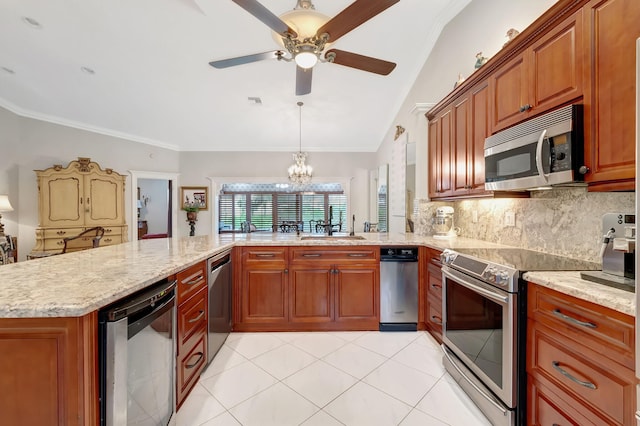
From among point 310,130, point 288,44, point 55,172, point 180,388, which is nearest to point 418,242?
point 288,44

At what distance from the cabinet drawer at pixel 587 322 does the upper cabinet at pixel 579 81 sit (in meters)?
0.55

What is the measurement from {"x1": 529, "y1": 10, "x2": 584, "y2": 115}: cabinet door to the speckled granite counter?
0.88m

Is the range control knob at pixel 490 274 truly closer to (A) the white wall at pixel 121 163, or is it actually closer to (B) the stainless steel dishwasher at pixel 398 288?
(B) the stainless steel dishwasher at pixel 398 288

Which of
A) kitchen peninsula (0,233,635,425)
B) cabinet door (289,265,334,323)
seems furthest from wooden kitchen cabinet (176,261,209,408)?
cabinet door (289,265,334,323)

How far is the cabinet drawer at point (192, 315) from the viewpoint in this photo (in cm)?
154

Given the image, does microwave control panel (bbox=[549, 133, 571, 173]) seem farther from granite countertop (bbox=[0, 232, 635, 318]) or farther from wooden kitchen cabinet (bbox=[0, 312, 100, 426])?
wooden kitchen cabinet (bbox=[0, 312, 100, 426])

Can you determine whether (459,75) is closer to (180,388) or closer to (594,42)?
(594,42)

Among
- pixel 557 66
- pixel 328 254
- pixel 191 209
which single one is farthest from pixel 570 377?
pixel 191 209

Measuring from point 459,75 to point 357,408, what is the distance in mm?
2998

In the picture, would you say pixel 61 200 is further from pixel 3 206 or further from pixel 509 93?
pixel 509 93

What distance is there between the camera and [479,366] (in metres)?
1.60

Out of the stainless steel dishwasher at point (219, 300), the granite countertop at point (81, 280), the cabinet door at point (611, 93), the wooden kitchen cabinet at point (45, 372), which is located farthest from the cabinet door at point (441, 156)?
the wooden kitchen cabinet at point (45, 372)

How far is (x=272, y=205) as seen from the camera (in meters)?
8.45

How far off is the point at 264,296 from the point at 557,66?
106 inches
